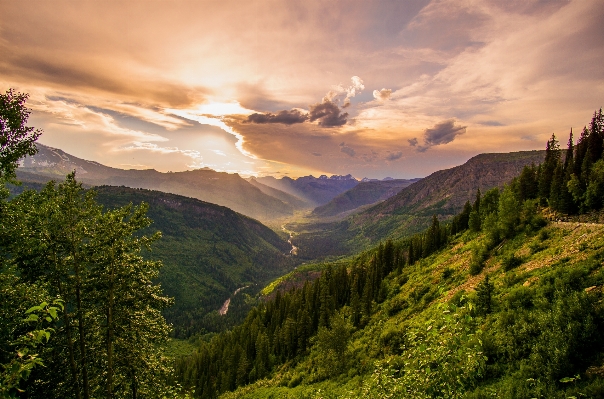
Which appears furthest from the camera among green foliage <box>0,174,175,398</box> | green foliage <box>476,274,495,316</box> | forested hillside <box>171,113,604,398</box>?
green foliage <box>476,274,495,316</box>

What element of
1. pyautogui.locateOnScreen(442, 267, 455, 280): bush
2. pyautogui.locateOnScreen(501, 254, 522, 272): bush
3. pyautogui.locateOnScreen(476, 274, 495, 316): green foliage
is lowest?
pyautogui.locateOnScreen(442, 267, 455, 280): bush

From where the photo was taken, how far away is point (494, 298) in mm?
27969

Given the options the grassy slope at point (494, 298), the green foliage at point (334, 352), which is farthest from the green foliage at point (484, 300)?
the green foliage at point (334, 352)

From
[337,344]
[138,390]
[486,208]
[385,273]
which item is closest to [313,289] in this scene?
[385,273]

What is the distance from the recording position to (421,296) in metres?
52.5

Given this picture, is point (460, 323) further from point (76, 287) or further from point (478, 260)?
point (478, 260)

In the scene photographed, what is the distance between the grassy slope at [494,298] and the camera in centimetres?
1688

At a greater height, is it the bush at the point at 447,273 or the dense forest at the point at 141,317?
the dense forest at the point at 141,317

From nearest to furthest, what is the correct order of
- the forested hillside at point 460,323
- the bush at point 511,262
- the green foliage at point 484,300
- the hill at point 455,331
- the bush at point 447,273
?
the hill at point 455,331
the forested hillside at point 460,323
the green foliage at point 484,300
the bush at point 511,262
the bush at point 447,273

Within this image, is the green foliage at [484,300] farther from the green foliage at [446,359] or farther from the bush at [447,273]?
the bush at [447,273]

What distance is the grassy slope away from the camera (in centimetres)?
1688

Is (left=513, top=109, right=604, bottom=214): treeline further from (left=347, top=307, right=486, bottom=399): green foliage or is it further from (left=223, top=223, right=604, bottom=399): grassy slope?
(left=347, top=307, right=486, bottom=399): green foliage

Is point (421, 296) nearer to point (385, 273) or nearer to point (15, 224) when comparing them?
point (385, 273)

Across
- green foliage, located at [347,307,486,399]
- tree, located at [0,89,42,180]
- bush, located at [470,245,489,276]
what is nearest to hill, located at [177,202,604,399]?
green foliage, located at [347,307,486,399]
